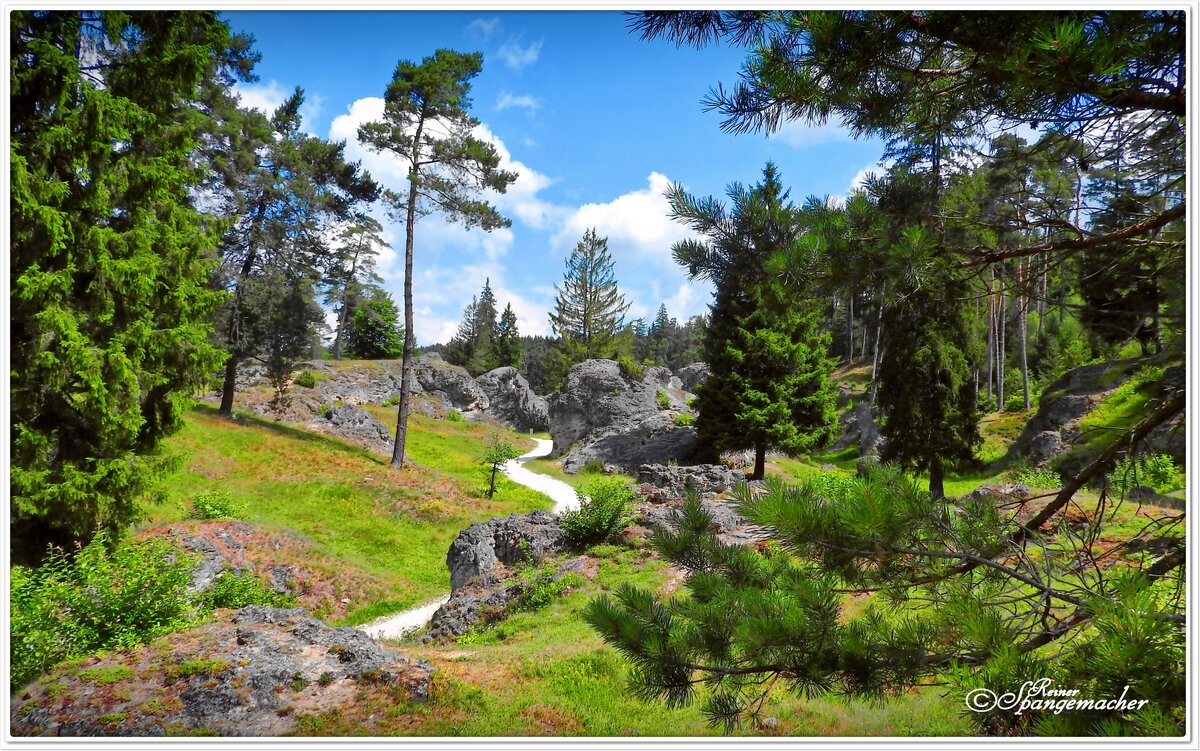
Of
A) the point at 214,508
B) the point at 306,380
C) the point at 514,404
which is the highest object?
the point at 306,380

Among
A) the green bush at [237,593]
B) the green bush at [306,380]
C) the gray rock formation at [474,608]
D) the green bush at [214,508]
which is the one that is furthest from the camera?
the green bush at [306,380]

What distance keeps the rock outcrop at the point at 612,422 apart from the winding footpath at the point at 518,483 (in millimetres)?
2135

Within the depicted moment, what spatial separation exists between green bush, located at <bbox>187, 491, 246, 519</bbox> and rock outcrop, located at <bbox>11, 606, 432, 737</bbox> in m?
7.38

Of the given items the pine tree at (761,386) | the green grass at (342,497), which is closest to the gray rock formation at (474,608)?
the green grass at (342,497)

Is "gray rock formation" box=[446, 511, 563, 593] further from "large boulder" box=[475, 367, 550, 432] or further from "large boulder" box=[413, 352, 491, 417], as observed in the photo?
"large boulder" box=[413, 352, 491, 417]

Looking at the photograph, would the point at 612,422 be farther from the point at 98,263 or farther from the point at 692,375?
the point at 98,263

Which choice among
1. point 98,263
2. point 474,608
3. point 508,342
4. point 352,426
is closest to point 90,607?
point 98,263

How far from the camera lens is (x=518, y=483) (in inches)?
880

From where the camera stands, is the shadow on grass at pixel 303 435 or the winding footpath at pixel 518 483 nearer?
the winding footpath at pixel 518 483

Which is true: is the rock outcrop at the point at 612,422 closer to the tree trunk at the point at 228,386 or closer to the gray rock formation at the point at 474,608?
the gray rock formation at the point at 474,608

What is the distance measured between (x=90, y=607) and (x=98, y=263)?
4.01 metres

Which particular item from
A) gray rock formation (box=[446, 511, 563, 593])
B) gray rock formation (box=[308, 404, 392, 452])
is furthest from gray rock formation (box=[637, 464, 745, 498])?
gray rock formation (box=[308, 404, 392, 452])

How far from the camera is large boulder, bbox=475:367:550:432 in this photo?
43.5m

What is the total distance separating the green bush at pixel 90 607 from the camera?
459 cm
